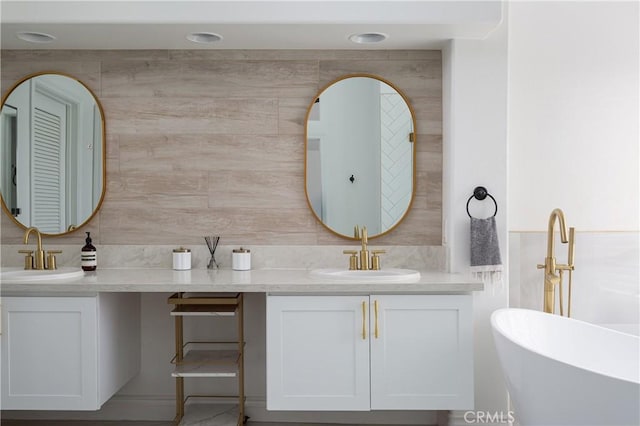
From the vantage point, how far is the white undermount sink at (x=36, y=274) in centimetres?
265

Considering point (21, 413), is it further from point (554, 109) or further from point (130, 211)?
point (554, 109)

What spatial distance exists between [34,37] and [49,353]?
5.29 feet

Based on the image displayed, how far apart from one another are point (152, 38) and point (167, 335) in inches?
63.9

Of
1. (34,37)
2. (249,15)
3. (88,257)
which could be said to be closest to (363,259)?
(249,15)

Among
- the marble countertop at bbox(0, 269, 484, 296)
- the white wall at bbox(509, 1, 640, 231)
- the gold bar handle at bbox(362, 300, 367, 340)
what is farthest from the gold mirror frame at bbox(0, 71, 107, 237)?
the white wall at bbox(509, 1, 640, 231)

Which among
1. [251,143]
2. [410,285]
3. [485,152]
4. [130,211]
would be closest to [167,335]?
[130,211]

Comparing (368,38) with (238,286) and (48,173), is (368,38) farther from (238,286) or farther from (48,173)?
(48,173)

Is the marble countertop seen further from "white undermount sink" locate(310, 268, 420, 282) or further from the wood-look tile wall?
the wood-look tile wall

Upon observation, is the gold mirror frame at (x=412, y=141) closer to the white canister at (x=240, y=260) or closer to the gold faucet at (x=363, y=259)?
the gold faucet at (x=363, y=259)

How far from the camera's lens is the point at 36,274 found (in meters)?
2.92

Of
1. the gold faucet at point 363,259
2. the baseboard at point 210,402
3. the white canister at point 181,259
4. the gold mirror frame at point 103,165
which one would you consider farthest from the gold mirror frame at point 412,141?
the gold mirror frame at point 103,165

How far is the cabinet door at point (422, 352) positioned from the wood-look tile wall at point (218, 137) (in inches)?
24.4

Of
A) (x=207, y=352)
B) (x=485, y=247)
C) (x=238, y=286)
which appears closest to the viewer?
(x=238, y=286)

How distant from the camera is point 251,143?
320 cm
